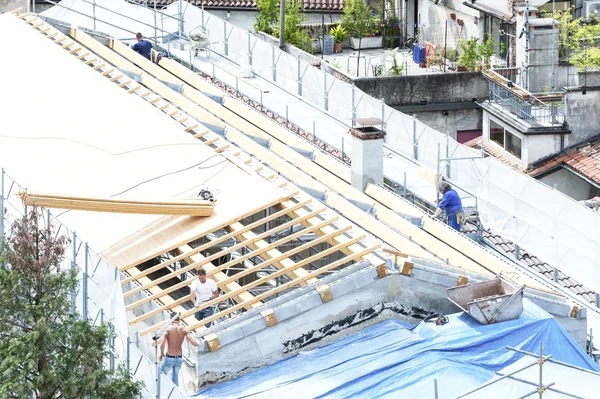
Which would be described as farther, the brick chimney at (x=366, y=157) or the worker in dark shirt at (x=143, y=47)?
the worker in dark shirt at (x=143, y=47)

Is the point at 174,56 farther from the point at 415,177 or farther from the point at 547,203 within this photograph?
the point at 547,203

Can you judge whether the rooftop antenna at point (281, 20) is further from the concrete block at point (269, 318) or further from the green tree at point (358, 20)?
the concrete block at point (269, 318)

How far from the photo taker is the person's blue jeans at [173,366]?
2561cm

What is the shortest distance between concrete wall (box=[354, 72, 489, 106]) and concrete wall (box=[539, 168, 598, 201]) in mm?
7778

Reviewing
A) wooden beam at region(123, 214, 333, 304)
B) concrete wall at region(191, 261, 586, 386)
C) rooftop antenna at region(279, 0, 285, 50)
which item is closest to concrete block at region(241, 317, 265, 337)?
concrete wall at region(191, 261, 586, 386)

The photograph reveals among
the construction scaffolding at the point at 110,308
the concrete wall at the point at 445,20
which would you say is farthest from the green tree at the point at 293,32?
the construction scaffolding at the point at 110,308

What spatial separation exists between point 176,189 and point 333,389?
7967mm

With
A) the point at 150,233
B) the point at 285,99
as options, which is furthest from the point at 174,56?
the point at 150,233

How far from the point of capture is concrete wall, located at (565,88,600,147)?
50.5 metres

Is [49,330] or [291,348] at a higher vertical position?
[49,330]

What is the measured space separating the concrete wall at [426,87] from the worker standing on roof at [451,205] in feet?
77.9

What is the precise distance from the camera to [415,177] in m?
39.0

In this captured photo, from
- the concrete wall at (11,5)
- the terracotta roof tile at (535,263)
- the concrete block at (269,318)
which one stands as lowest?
the terracotta roof tile at (535,263)

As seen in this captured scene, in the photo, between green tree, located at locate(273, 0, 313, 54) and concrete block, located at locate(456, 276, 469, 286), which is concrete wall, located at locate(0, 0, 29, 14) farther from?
concrete block, located at locate(456, 276, 469, 286)
